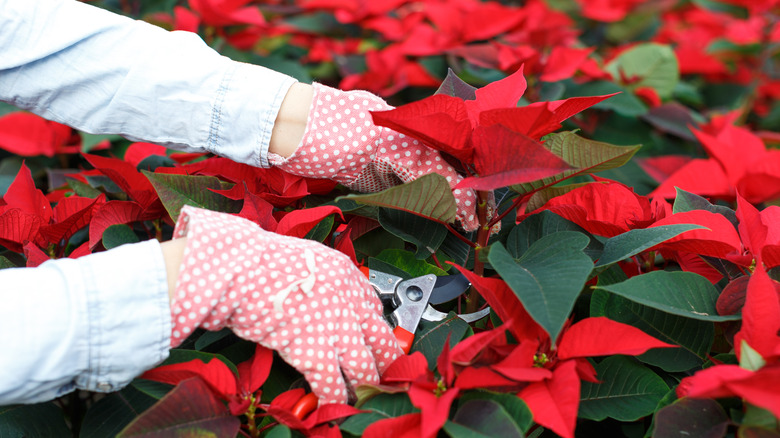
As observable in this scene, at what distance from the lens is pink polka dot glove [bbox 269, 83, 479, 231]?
2.31 feet

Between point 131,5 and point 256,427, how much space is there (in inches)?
52.5

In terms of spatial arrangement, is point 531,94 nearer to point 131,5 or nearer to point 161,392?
point 161,392

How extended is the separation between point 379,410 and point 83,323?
0.92 feet

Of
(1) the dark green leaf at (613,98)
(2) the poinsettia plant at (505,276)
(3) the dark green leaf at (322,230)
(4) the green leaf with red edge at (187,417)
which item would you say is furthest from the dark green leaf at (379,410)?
(1) the dark green leaf at (613,98)

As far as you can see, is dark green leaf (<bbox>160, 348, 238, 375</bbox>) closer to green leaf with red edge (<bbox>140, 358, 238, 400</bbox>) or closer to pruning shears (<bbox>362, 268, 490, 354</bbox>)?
green leaf with red edge (<bbox>140, 358, 238, 400</bbox>)

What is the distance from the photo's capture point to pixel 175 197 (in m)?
0.70

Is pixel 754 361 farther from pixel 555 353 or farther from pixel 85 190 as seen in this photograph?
pixel 85 190

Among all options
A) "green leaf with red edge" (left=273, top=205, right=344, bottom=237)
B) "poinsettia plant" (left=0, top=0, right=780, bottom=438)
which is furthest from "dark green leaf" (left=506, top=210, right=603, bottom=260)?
"green leaf with red edge" (left=273, top=205, right=344, bottom=237)

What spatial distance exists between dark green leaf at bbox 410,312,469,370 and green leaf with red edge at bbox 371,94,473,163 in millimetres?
178

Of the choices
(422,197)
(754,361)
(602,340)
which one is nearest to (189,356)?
(422,197)

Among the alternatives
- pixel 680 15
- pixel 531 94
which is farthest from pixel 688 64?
pixel 680 15

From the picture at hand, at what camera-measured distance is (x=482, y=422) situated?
0.54 m

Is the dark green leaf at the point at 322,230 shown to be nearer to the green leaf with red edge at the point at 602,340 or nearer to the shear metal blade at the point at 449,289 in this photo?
the shear metal blade at the point at 449,289

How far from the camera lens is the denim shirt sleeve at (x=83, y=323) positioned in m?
0.52
